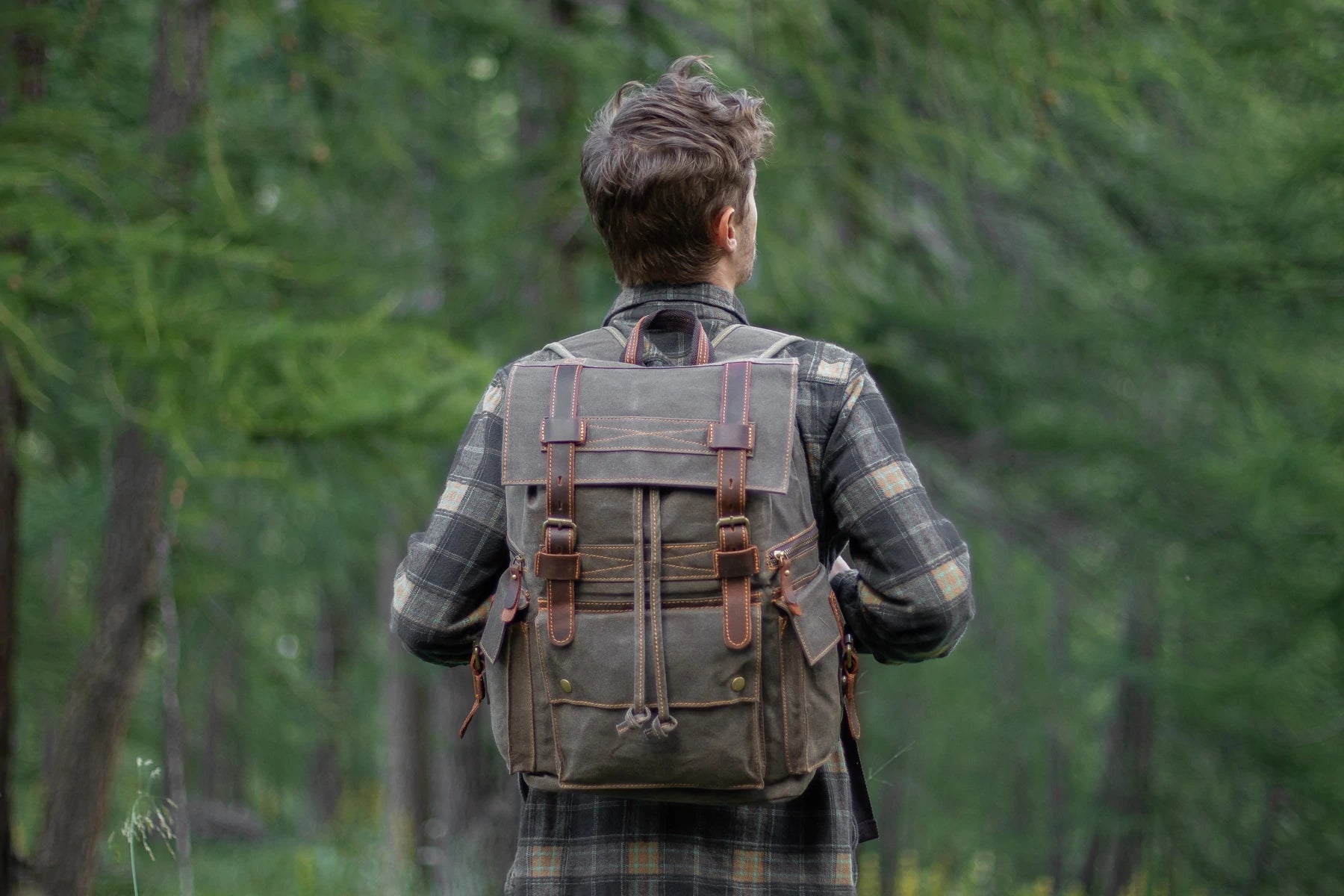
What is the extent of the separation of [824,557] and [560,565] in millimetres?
466

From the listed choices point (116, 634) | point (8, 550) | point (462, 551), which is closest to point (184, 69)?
point (8, 550)

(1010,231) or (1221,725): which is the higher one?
(1010,231)

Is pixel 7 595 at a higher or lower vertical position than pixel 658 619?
lower

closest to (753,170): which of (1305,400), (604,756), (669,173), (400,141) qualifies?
(669,173)

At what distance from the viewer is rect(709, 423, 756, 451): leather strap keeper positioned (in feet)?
4.72

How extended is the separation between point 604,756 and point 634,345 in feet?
1.84

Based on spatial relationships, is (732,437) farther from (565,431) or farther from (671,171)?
(671,171)

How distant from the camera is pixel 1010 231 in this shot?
8.49 m

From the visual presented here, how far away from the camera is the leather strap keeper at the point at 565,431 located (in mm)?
1473

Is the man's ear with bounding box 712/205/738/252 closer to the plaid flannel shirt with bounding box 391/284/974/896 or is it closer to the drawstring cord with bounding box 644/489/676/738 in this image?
the plaid flannel shirt with bounding box 391/284/974/896

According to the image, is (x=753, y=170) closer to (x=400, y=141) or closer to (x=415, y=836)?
(x=400, y=141)

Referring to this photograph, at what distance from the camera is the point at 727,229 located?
161 cm

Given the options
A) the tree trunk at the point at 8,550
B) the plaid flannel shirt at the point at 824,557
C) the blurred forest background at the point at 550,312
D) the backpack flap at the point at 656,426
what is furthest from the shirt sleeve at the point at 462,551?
the tree trunk at the point at 8,550

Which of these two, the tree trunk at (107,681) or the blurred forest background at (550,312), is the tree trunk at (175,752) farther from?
the tree trunk at (107,681)
